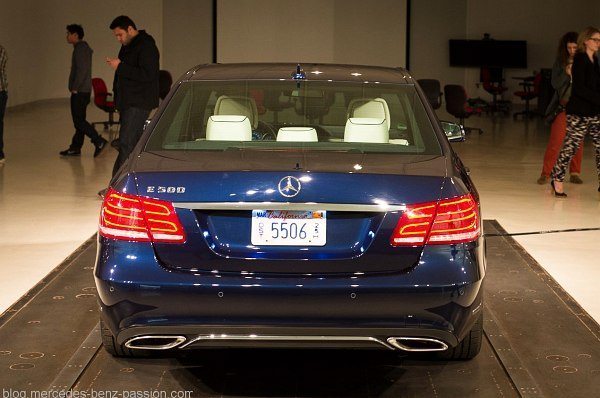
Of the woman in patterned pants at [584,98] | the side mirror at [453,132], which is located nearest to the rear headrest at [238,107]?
the side mirror at [453,132]

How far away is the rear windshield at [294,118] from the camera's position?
13.7ft

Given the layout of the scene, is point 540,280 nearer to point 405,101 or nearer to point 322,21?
point 405,101

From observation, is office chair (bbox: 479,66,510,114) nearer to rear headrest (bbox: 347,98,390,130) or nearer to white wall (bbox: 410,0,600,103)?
white wall (bbox: 410,0,600,103)

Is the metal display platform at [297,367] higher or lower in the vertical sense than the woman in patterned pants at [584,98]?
lower

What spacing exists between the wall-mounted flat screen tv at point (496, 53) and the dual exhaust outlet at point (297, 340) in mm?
20048

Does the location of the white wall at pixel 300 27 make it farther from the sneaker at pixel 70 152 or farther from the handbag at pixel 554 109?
the handbag at pixel 554 109

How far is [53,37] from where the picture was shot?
23.2 m

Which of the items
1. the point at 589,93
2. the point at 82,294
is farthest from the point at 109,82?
the point at 82,294

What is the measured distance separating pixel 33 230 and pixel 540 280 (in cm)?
360

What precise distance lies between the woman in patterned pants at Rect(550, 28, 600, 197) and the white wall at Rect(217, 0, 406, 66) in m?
15.0

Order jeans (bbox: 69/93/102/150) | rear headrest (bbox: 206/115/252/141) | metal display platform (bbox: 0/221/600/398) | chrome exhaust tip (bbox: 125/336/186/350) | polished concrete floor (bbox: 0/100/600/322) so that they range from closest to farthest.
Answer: chrome exhaust tip (bbox: 125/336/186/350) → metal display platform (bbox: 0/221/600/398) → rear headrest (bbox: 206/115/252/141) → polished concrete floor (bbox: 0/100/600/322) → jeans (bbox: 69/93/102/150)

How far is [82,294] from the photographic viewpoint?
5602 mm

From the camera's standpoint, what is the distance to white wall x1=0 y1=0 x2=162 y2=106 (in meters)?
20.8

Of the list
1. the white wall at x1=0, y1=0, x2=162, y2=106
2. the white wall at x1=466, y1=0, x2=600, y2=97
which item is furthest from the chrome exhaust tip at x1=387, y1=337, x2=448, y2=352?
the white wall at x1=466, y1=0, x2=600, y2=97
